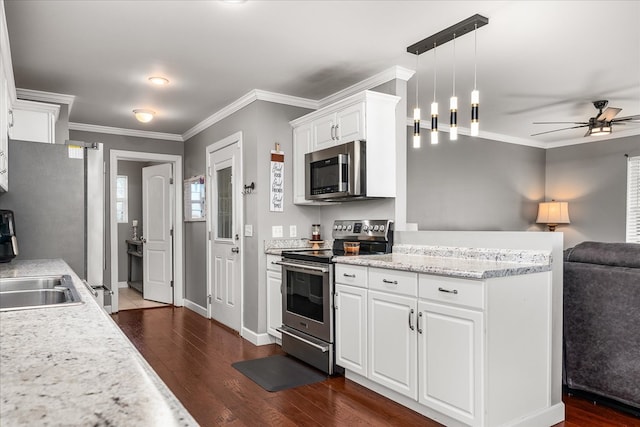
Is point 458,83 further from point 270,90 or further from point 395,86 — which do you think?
point 270,90

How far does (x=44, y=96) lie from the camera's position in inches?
163

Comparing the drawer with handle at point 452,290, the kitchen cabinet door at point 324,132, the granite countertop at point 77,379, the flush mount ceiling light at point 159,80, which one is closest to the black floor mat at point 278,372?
the drawer with handle at point 452,290

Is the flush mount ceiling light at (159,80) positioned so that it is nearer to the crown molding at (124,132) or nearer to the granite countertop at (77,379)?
the crown molding at (124,132)

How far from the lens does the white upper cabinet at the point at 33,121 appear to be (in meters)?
3.59

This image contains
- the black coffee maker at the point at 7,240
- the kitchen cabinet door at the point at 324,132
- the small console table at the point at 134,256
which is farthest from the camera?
the small console table at the point at 134,256

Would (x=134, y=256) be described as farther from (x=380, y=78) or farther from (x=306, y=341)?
(x=380, y=78)

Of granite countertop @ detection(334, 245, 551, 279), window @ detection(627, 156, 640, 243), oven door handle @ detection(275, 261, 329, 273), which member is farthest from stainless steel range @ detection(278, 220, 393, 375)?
window @ detection(627, 156, 640, 243)

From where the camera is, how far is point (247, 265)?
4285mm

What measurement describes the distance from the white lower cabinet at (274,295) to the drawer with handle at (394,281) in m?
1.33

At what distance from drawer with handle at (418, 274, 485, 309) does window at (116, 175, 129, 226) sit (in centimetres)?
640

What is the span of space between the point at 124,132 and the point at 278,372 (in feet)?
13.0

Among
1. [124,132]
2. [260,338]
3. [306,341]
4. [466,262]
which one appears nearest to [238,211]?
[260,338]

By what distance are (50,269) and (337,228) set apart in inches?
91.2

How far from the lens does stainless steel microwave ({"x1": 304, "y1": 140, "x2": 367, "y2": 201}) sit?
132 inches
